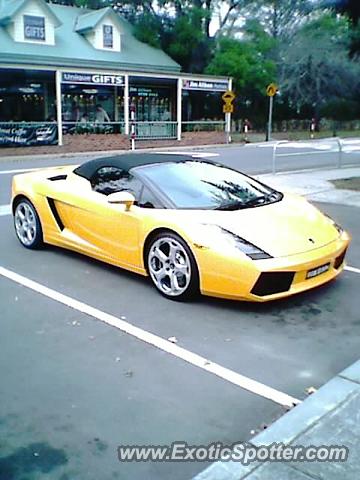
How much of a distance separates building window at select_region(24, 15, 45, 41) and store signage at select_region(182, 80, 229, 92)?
25.7ft

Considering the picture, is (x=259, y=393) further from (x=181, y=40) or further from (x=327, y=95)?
(x=327, y=95)

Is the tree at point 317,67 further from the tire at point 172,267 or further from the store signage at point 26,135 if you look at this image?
the tire at point 172,267

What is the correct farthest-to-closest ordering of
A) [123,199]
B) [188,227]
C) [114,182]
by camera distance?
[114,182]
[123,199]
[188,227]

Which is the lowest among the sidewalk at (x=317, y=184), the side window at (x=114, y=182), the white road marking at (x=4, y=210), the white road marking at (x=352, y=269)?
the white road marking at (x=352, y=269)

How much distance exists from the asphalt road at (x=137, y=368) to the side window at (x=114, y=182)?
92cm

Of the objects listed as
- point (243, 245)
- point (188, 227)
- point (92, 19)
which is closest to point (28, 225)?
point (188, 227)

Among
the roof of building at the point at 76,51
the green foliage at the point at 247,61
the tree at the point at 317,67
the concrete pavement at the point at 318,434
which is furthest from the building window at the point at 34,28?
the concrete pavement at the point at 318,434

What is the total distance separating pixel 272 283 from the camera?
177 inches

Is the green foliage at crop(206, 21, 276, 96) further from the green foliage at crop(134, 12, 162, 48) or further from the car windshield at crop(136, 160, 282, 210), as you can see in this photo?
the car windshield at crop(136, 160, 282, 210)

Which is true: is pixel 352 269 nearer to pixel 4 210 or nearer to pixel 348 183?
pixel 4 210

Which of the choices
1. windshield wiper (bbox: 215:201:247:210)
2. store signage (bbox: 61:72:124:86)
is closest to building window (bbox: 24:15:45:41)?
store signage (bbox: 61:72:124:86)

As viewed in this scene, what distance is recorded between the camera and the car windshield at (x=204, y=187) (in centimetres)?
522

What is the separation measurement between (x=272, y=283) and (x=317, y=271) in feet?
1.82

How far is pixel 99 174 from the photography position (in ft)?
19.7
